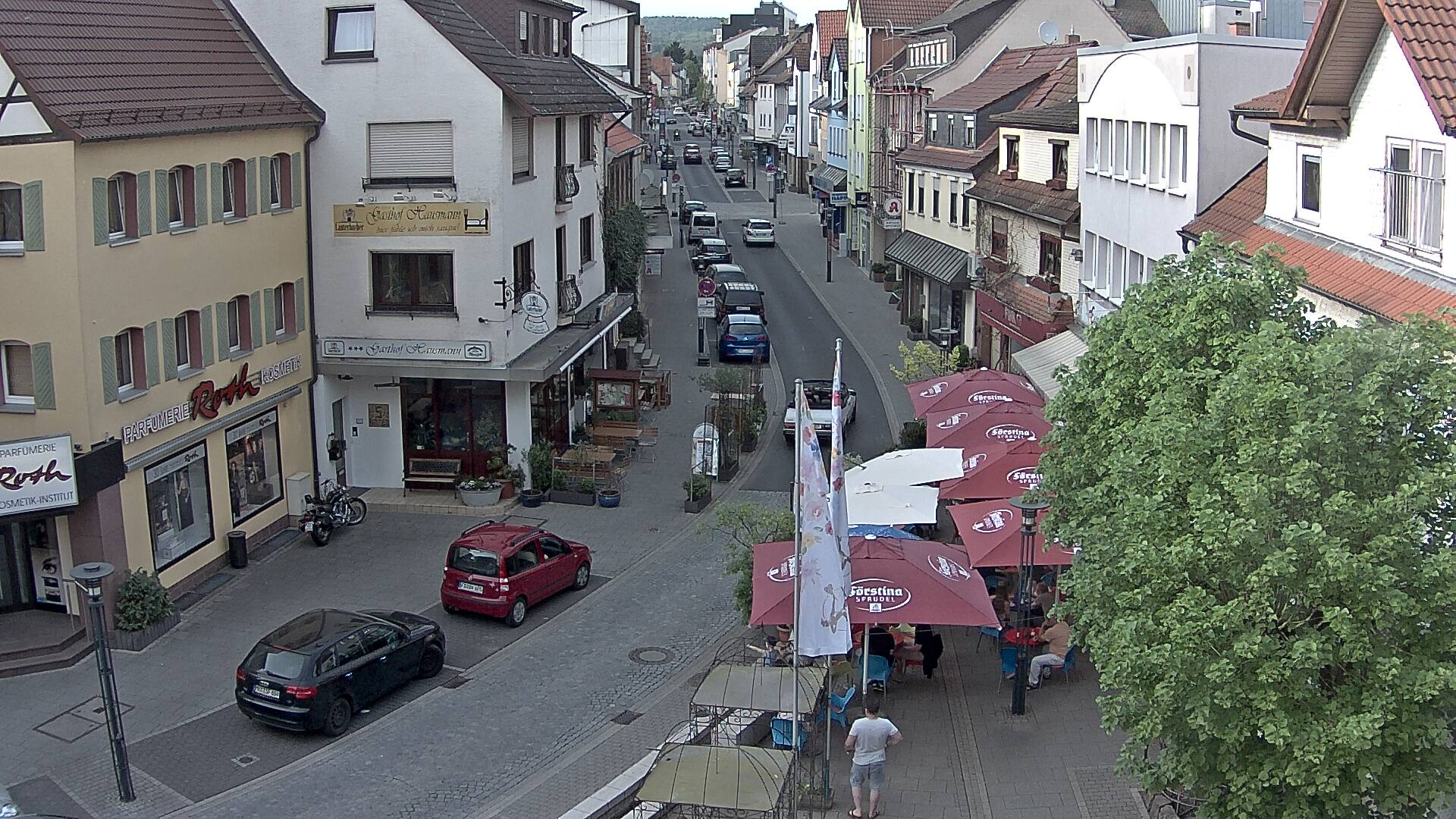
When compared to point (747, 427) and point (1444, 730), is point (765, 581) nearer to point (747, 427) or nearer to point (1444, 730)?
point (1444, 730)

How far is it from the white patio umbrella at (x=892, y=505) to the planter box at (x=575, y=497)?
9.00m

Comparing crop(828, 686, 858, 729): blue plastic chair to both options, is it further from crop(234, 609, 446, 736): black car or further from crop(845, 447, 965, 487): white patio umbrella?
crop(234, 609, 446, 736): black car

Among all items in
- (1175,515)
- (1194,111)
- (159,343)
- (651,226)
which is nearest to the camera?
(1175,515)

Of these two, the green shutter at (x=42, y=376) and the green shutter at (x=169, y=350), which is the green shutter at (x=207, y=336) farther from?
the green shutter at (x=42, y=376)

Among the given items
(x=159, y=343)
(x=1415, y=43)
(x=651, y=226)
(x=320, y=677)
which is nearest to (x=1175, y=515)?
(x=1415, y=43)

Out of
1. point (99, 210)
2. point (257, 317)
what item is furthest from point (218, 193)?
point (99, 210)

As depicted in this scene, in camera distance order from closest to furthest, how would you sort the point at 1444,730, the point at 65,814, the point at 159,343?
the point at 1444,730
the point at 65,814
the point at 159,343

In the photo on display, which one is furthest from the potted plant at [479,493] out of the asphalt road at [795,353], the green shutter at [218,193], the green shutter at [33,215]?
the green shutter at [33,215]

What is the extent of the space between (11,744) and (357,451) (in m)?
13.2

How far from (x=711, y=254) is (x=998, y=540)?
1921 inches

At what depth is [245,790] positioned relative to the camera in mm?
17516

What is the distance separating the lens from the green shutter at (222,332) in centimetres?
2589

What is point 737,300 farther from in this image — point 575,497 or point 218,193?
point 218,193

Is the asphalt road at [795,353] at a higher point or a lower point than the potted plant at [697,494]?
higher
